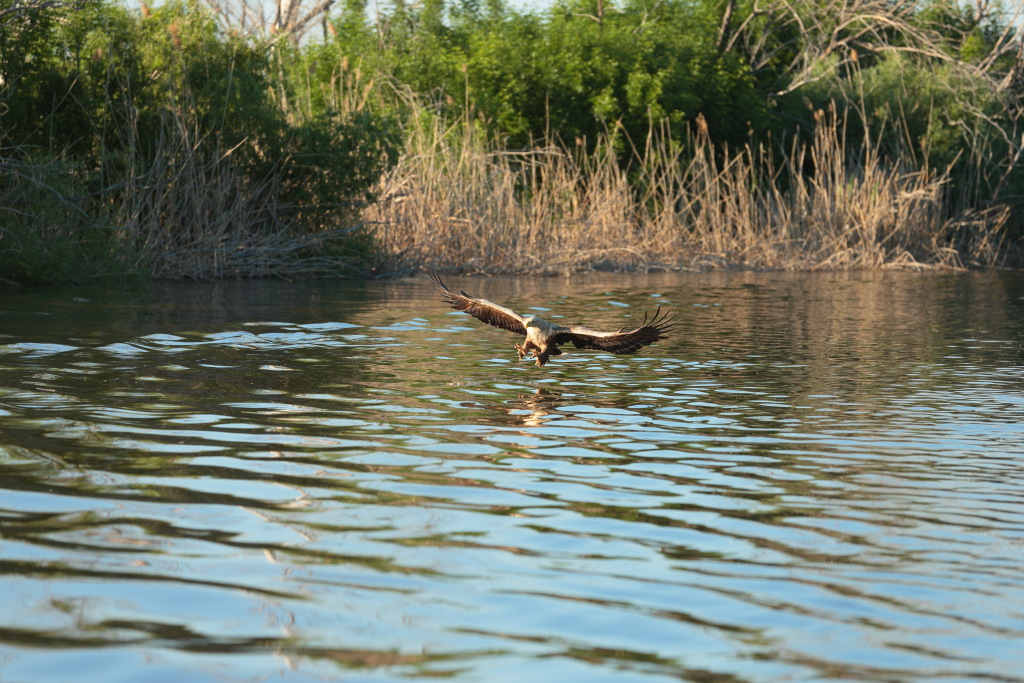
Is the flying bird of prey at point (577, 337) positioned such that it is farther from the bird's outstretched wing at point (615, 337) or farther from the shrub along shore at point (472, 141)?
the shrub along shore at point (472, 141)

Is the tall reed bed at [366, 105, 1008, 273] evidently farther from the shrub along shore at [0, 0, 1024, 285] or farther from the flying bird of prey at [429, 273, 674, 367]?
the flying bird of prey at [429, 273, 674, 367]

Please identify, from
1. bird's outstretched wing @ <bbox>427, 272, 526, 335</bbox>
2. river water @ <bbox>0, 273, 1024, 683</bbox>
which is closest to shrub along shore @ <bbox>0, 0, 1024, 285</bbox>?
bird's outstretched wing @ <bbox>427, 272, 526, 335</bbox>

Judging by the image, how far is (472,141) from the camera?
2114 cm

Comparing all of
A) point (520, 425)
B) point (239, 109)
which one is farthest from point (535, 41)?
point (520, 425)

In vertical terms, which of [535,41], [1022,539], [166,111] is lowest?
[1022,539]

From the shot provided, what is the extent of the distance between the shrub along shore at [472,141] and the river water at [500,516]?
3959 millimetres

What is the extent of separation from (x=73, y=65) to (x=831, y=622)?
48.9ft

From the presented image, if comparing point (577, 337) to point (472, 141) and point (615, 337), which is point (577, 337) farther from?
point (472, 141)

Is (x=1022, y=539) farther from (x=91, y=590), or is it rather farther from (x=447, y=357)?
(x=447, y=357)

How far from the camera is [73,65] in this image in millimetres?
16297

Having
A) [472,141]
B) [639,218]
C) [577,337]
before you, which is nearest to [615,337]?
[577,337]

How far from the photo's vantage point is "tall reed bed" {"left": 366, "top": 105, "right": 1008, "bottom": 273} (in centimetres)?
1911

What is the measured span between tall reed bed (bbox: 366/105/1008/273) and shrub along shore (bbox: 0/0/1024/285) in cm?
5

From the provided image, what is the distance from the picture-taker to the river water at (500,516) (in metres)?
3.05
